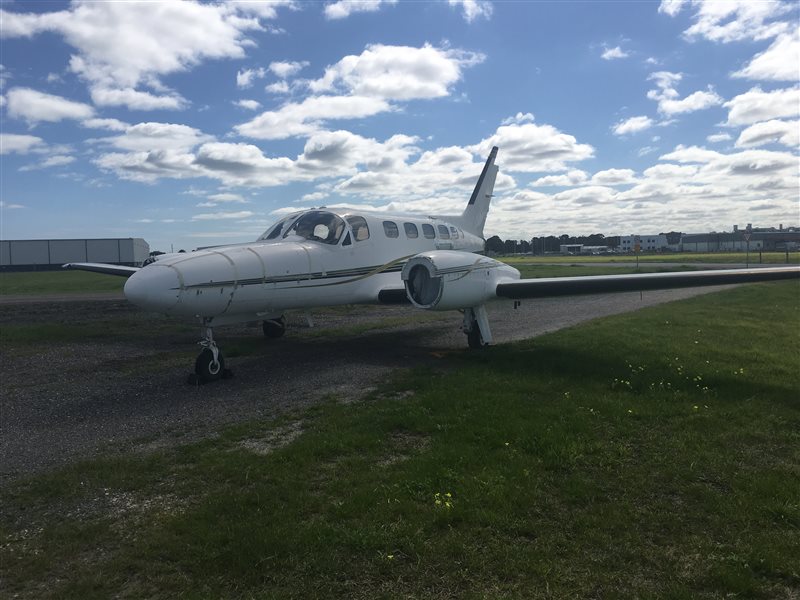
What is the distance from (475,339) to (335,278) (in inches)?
126

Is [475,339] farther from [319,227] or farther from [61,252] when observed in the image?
[61,252]

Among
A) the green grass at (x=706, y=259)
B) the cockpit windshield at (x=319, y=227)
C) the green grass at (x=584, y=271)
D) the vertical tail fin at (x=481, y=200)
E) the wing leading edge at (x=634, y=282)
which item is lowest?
the green grass at (x=584, y=271)

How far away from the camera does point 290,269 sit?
9742mm

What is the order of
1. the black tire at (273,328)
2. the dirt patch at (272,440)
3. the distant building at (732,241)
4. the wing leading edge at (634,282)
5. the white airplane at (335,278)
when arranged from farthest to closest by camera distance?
the distant building at (732,241), the black tire at (273,328), the wing leading edge at (634,282), the white airplane at (335,278), the dirt patch at (272,440)

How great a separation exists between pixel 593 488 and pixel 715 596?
4.38 ft

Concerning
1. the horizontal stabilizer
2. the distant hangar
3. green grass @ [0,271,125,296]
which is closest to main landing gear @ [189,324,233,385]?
the horizontal stabilizer

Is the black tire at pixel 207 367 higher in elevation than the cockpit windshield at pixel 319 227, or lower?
lower

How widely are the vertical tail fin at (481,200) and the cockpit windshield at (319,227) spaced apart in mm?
6816

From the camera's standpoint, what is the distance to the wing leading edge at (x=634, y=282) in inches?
340

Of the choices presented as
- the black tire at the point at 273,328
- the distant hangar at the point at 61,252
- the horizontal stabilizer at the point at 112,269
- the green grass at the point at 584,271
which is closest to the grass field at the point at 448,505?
the black tire at the point at 273,328

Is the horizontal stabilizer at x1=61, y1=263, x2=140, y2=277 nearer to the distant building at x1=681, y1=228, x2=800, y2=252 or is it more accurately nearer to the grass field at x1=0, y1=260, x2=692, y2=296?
the grass field at x1=0, y1=260, x2=692, y2=296

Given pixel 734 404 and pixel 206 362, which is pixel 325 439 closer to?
pixel 206 362

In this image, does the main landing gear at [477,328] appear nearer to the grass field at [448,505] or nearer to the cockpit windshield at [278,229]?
the grass field at [448,505]

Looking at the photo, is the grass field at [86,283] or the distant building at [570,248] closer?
the grass field at [86,283]
